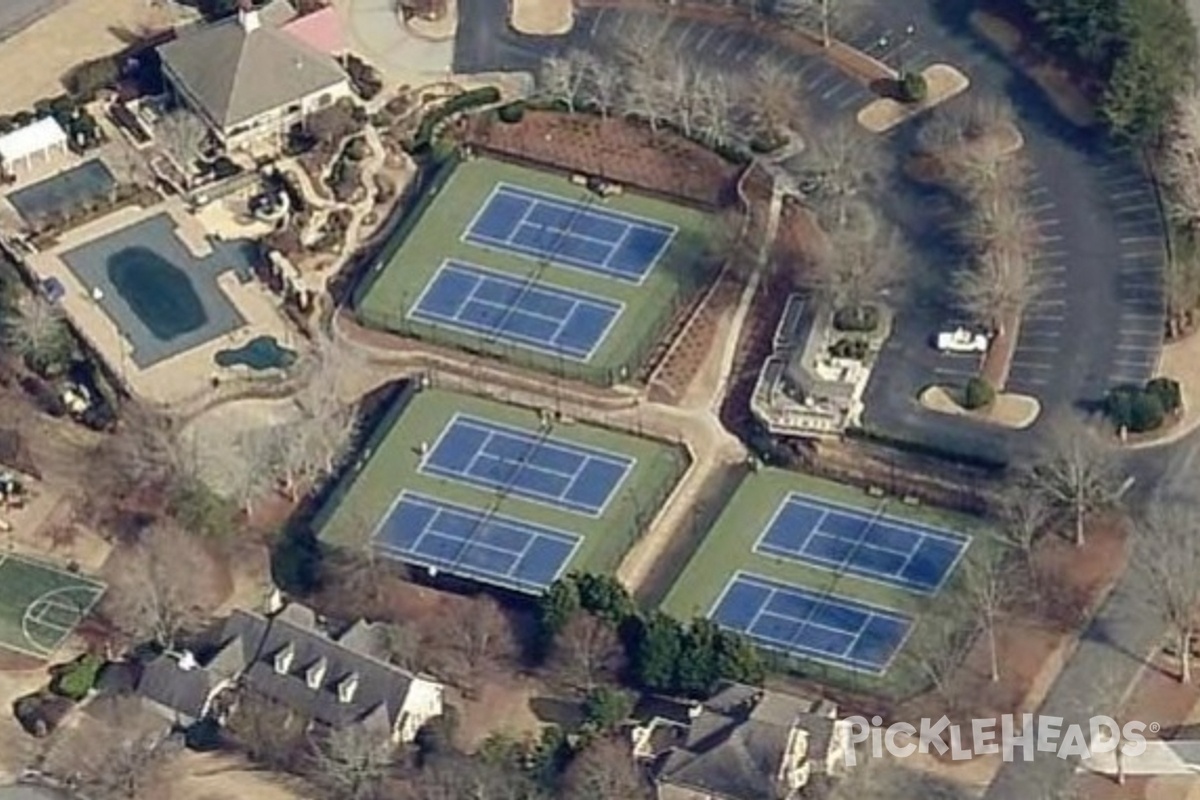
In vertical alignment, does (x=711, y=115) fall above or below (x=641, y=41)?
below

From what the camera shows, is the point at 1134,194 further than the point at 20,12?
No

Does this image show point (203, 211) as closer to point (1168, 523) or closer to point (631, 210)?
point (631, 210)

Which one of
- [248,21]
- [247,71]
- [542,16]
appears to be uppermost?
[248,21]

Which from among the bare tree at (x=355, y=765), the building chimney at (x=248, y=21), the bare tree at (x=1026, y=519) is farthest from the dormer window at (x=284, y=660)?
the building chimney at (x=248, y=21)

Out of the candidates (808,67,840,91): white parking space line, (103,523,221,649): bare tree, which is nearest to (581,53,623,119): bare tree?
(808,67,840,91): white parking space line

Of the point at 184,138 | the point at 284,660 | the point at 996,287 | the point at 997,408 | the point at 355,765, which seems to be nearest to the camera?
the point at 355,765

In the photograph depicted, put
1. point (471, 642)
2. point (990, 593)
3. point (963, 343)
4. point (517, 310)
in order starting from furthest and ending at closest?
point (517, 310), point (963, 343), point (471, 642), point (990, 593)

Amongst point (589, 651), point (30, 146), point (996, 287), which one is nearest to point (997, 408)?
point (996, 287)

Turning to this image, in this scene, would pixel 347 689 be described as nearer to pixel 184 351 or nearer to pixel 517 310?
pixel 184 351
